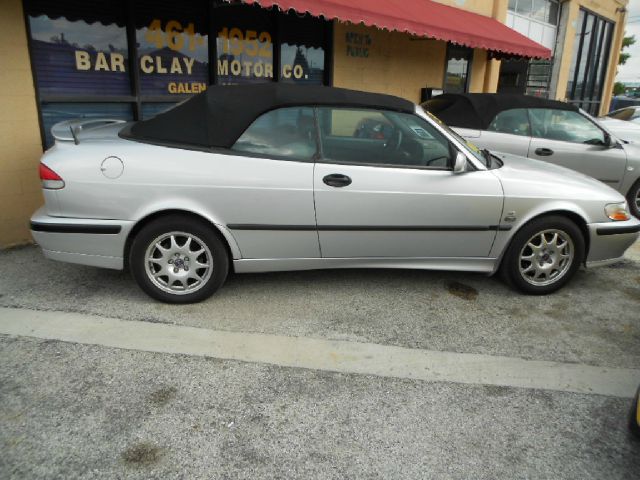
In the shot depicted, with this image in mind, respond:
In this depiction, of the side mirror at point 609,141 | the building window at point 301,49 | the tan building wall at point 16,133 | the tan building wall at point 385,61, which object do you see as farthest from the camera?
the tan building wall at point 385,61

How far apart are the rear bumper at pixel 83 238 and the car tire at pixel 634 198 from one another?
20.4 ft

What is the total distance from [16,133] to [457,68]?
861 centimetres

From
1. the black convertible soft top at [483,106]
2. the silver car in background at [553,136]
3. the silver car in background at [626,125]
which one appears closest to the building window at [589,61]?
the silver car in background at [626,125]

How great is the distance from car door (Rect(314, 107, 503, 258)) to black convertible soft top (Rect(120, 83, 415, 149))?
106 millimetres

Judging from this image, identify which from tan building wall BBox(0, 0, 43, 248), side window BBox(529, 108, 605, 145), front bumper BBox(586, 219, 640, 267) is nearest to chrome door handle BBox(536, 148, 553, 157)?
side window BBox(529, 108, 605, 145)

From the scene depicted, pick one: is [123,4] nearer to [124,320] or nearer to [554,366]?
[124,320]

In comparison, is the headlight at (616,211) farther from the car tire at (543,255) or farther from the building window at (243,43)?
the building window at (243,43)

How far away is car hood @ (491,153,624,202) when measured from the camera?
3812 millimetres

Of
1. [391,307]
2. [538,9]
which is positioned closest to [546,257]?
[391,307]

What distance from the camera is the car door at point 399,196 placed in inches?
141

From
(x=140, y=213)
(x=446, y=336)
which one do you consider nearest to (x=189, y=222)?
(x=140, y=213)

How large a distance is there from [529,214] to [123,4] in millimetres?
4640

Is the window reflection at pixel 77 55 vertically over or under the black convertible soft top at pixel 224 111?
over

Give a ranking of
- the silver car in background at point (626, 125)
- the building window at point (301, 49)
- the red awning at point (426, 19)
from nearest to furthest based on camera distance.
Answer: the red awning at point (426, 19) < the building window at point (301, 49) < the silver car in background at point (626, 125)
